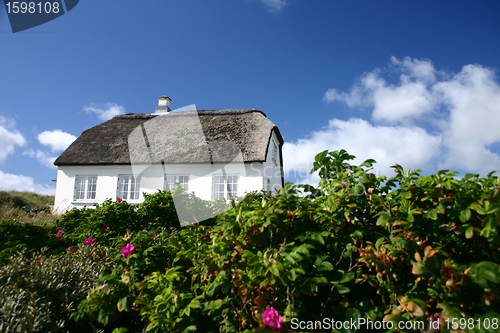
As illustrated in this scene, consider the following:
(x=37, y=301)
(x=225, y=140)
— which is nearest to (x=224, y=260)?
(x=37, y=301)

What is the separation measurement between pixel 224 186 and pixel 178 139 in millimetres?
3933

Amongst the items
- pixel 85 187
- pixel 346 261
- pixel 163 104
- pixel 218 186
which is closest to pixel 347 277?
pixel 346 261

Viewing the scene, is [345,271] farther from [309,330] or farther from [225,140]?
[225,140]

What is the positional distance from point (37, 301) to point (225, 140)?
11.8 meters

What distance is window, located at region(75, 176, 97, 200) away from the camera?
1389 cm

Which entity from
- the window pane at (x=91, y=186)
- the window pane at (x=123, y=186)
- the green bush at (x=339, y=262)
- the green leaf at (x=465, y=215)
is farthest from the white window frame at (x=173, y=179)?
the green leaf at (x=465, y=215)

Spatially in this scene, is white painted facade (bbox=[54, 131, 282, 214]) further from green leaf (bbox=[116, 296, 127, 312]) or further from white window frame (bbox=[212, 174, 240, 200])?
green leaf (bbox=[116, 296, 127, 312])

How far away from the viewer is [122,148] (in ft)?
47.8

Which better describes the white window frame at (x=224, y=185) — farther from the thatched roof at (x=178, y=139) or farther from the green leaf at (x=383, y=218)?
the green leaf at (x=383, y=218)

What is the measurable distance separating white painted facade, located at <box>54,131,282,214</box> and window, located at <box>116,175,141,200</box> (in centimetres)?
14

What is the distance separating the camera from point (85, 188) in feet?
45.9

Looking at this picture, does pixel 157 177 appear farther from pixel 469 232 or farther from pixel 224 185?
pixel 469 232

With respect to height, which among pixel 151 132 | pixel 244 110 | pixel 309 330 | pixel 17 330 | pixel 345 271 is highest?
pixel 244 110

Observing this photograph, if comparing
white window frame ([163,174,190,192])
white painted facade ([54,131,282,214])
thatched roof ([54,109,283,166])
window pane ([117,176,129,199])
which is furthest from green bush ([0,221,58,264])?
window pane ([117,176,129,199])
